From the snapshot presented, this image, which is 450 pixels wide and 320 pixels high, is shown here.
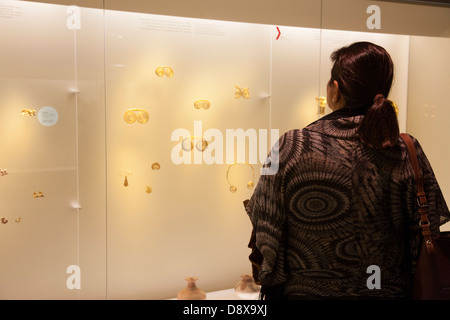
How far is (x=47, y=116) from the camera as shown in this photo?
2689mm

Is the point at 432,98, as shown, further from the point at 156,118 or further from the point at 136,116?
the point at 136,116

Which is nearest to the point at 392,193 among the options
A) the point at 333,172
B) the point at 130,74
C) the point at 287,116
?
the point at 333,172

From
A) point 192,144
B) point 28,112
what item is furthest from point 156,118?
point 28,112

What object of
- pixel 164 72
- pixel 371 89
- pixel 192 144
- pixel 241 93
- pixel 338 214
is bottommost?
pixel 338 214

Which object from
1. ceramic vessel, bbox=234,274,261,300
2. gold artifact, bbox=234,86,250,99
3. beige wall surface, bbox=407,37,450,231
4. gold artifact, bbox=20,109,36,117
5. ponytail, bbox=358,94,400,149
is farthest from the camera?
beige wall surface, bbox=407,37,450,231

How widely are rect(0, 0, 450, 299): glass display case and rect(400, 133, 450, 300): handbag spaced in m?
1.68

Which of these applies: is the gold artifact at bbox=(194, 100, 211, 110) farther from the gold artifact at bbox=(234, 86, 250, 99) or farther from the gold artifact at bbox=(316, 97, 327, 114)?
the gold artifact at bbox=(316, 97, 327, 114)

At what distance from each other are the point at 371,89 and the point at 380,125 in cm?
14

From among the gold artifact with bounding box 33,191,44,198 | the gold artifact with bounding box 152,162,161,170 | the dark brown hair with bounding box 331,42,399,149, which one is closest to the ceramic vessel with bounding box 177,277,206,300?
the gold artifact with bounding box 152,162,161,170

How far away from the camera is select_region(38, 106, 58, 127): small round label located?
268cm

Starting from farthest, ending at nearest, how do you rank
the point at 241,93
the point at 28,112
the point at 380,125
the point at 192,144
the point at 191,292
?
the point at 241,93, the point at 192,144, the point at 191,292, the point at 28,112, the point at 380,125

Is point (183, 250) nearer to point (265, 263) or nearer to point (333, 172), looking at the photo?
point (265, 263)
